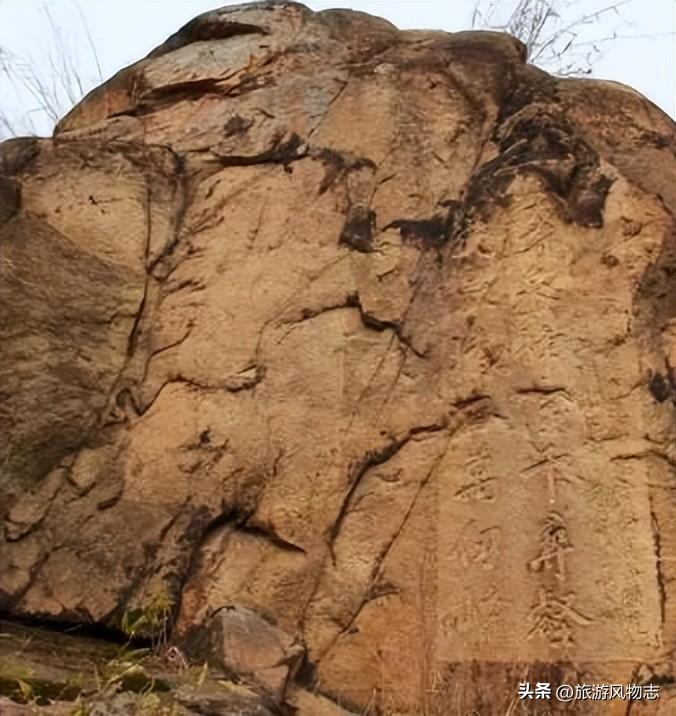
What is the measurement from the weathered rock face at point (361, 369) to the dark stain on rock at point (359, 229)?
1 centimetres

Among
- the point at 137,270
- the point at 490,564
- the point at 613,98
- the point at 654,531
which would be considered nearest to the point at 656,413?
the point at 654,531

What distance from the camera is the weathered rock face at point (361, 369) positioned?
4.80m

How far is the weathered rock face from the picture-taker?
480 cm

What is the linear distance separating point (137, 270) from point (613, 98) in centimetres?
224

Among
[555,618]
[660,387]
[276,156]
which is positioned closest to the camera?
[555,618]

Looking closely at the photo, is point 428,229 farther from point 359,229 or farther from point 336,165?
point 336,165

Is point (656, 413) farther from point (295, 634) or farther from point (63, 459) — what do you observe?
point (63, 459)

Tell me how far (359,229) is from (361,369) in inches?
25.2

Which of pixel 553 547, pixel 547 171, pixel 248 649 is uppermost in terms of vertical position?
pixel 547 171

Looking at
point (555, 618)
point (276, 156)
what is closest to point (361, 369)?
point (276, 156)

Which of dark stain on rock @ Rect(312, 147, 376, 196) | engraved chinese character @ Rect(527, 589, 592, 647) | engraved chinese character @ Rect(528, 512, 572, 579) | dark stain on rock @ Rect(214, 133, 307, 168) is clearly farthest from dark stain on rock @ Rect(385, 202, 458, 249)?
engraved chinese character @ Rect(527, 589, 592, 647)

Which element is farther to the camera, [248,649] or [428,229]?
[428,229]

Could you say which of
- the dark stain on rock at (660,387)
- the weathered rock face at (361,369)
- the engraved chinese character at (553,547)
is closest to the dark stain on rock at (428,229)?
the weathered rock face at (361,369)

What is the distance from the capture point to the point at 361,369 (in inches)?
204
